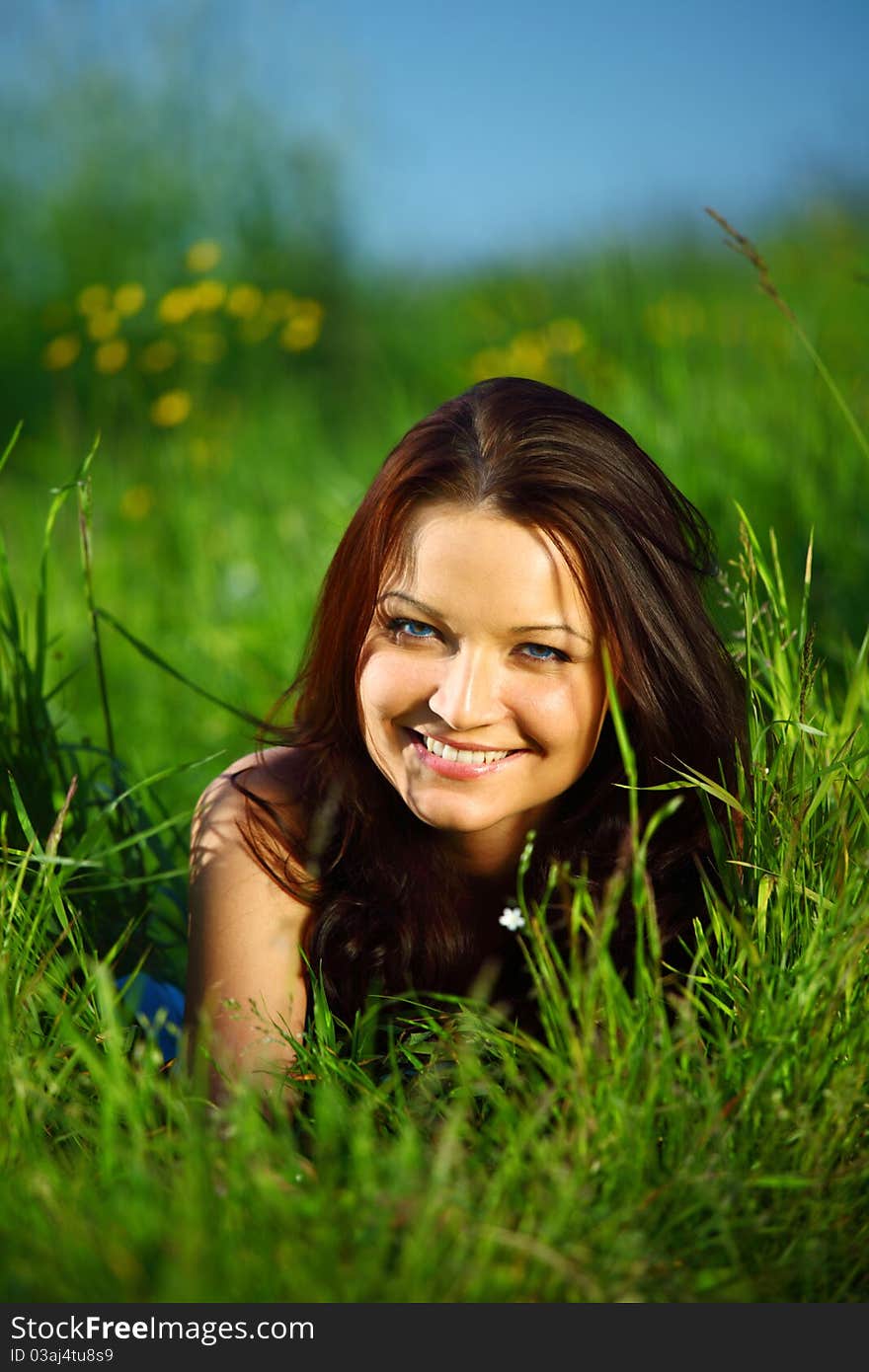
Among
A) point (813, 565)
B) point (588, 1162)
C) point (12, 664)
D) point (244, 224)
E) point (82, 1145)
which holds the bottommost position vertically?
point (82, 1145)

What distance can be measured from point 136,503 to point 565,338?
67.5 inches

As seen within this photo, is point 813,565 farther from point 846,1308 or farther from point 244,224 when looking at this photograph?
point 244,224

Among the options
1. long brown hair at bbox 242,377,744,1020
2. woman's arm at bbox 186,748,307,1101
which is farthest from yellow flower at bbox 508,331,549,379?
woman's arm at bbox 186,748,307,1101

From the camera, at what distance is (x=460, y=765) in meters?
1.76

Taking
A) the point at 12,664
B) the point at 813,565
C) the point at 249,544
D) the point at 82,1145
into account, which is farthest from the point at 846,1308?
the point at 249,544

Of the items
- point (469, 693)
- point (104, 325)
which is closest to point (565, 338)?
point (104, 325)

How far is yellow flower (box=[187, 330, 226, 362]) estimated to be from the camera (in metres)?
5.61

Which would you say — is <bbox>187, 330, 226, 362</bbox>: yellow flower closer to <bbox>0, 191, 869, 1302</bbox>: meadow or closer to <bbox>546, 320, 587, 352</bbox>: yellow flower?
<bbox>546, 320, 587, 352</bbox>: yellow flower

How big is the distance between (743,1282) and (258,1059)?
0.71 m

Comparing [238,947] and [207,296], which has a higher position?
[207,296]

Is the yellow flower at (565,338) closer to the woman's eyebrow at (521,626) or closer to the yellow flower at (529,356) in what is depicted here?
the yellow flower at (529,356)

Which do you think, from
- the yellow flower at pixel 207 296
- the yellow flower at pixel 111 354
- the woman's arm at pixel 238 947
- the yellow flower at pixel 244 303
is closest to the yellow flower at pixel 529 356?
the yellow flower at pixel 207 296

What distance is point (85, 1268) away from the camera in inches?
45.3

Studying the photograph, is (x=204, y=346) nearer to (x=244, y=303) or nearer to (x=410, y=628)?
(x=244, y=303)
